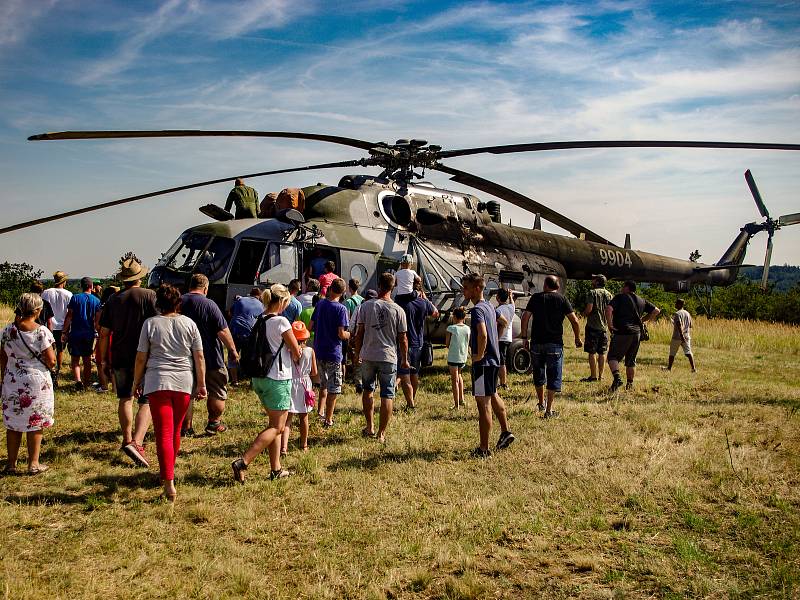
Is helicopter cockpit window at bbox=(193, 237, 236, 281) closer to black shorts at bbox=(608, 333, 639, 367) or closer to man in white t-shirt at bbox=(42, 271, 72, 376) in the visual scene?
man in white t-shirt at bbox=(42, 271, 72, 376)

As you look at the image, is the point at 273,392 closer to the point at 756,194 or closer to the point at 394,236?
the point at 394,236

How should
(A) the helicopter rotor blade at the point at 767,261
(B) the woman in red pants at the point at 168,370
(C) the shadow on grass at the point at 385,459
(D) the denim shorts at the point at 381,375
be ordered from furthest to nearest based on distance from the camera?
(A) the helicopter rotor blade at the point at 767,261 < (D) the denim shorts at the point at 381,375 < (C) the shadow on grass at the point at 385,459 < (B) the woman in red pants at the point at 168,370

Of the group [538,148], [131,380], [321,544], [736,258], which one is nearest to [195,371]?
[131,380]

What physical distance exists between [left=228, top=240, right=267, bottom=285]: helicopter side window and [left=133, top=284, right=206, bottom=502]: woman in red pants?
4610 mm

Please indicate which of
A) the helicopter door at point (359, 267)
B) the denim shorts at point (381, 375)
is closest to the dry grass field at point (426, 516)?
the denim shorts at point (381, 375)

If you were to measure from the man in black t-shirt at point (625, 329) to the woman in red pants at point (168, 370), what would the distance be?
7.06 meters

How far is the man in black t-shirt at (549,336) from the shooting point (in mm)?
7914

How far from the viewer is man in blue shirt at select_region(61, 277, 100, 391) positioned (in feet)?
29.1

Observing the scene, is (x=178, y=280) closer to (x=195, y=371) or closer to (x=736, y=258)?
(x=195, y=371)

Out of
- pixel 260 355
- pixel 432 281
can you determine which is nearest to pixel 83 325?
pixel 260 355

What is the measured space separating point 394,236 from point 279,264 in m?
2.47

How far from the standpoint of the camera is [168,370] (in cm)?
482

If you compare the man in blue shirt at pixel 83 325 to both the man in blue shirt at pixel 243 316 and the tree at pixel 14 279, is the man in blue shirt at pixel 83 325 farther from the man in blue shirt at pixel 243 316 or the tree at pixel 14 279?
the tree at pixel 14 279

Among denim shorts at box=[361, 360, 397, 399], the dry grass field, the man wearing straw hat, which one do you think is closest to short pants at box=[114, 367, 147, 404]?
the man wearing straw hat
